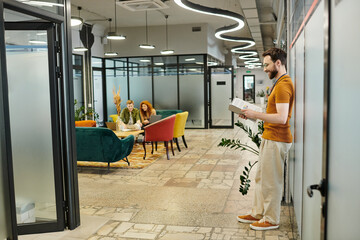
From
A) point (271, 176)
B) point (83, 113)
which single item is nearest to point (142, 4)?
point (271, 176)

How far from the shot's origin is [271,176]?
128 inches

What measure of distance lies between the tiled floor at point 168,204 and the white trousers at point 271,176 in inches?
10.8

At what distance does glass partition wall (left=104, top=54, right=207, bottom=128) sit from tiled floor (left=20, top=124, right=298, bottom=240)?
20.5 feet

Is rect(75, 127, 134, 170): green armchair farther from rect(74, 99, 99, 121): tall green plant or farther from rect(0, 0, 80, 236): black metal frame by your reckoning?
rect(74, 99, 99, 121): tall green plant

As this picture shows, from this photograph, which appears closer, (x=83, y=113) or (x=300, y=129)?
(x=300, y=129)

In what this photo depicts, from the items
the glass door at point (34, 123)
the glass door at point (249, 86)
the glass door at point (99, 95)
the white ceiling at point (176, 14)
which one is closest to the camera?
A: the glass door at point (34, 123)

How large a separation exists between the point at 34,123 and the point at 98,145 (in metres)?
2.50

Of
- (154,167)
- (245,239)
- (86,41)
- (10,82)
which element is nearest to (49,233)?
(10,82)

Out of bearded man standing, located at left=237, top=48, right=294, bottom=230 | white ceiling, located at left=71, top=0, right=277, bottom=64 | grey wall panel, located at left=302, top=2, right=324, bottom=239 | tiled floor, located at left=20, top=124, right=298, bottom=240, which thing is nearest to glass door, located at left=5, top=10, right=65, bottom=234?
tiled floor, located at left=20, top=124, right=298, bottom=240

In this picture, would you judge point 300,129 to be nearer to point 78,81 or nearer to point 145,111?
point 145,111

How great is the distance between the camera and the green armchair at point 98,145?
586 cm

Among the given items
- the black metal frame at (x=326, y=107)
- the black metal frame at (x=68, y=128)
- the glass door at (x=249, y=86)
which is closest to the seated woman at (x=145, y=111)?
the black metal frame at (x=68, y=128)

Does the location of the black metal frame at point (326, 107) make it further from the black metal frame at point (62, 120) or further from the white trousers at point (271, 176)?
the black metal frame at point (62, 120)

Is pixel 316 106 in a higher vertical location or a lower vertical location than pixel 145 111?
higher
